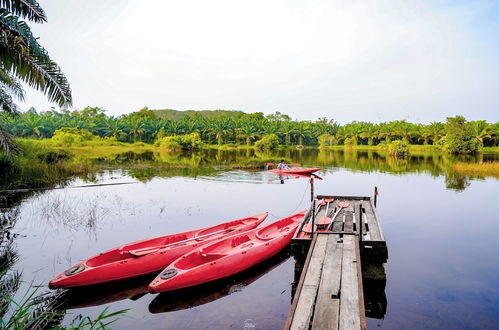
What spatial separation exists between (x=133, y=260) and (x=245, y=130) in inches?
2900

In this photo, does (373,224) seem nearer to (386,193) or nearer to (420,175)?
(386,193)

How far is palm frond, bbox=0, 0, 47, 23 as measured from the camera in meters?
8.77

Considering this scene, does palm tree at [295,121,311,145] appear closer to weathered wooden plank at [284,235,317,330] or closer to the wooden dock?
the wooden dock

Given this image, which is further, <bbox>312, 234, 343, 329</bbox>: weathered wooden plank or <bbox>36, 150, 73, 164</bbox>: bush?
<bbox>36, 150, 73, 164</bbox>: bush

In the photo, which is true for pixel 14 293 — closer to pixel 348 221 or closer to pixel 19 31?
pixel 19 31

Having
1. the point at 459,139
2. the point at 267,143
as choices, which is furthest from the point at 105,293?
the point at 267,143

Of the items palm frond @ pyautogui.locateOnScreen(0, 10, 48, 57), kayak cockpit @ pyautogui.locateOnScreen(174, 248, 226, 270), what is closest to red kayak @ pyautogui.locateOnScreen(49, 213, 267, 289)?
kayak cockpit @ pyautogui.locateOnScreen(174, 248, 226, 270)

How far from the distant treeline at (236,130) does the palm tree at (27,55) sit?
6339 cm

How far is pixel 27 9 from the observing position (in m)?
9.14

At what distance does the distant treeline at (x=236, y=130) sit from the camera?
219 ft

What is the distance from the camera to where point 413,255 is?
38.5 feet

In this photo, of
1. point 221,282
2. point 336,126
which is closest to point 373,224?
point 221,282

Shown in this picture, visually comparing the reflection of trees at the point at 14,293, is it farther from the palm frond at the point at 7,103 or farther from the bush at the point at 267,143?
the bush at the point at 267,143

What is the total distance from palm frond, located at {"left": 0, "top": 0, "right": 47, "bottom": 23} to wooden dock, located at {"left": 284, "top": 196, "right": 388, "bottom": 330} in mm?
8689
